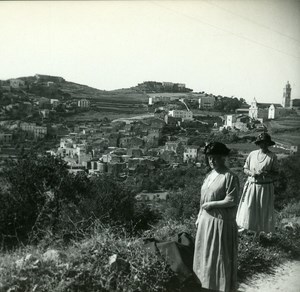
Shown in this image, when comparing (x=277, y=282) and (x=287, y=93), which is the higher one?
(x=287, y=93)

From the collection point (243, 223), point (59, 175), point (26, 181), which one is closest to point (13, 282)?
point (243, 223)

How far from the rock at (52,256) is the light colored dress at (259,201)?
2115 millimetres

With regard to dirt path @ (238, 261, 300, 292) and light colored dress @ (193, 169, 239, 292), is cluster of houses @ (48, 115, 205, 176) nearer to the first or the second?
dirt path @ (238, 261, 300, 292)

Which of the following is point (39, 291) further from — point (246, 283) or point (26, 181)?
point (26, 181)

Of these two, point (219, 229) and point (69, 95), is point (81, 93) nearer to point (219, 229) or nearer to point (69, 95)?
point (69, 95)

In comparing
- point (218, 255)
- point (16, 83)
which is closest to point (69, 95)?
point (16, 83)

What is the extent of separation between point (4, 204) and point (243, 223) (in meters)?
19.0

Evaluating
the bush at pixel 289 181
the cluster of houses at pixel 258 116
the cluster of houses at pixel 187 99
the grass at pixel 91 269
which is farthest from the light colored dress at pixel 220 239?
the cluster of houses at pixel 187 99

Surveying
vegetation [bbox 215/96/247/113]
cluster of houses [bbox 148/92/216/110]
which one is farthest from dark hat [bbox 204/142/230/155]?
cluster of houses [bbox 148/92/216/110]

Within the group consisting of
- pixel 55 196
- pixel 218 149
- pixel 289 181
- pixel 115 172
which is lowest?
pixel 115 172

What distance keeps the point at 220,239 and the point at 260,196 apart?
1583 mm

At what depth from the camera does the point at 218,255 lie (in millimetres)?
2607

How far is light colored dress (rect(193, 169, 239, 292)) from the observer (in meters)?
2.58

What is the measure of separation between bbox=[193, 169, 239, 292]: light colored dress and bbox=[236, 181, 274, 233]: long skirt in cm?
143
